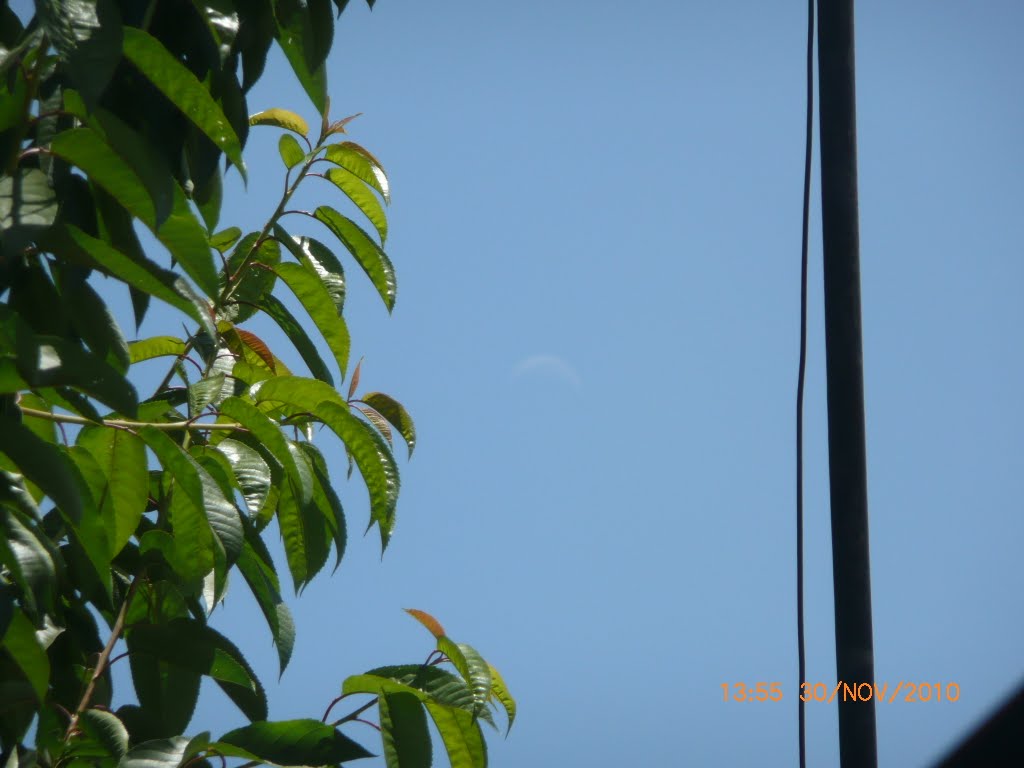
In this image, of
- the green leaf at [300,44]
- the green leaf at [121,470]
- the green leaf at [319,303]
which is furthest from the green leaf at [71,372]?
the green leaf at [319,303]

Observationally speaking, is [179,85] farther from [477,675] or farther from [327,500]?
[477,675]

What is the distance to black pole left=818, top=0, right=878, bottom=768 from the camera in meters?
1.29

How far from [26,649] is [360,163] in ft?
2.93

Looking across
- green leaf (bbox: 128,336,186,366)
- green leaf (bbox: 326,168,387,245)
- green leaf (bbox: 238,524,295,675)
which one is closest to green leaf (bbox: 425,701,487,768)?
green leaf (bbox: 238,524,295,675)

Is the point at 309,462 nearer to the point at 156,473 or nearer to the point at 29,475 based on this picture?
the point at 156,473

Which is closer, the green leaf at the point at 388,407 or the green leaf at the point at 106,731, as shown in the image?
the green leaf at the point at 106,731

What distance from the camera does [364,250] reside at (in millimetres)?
1552

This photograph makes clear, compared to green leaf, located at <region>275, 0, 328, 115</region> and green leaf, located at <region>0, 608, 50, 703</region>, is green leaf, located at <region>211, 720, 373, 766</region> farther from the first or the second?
green leaf, located at <region>275, 0, 328, 115</region>

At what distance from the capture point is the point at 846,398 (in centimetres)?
134

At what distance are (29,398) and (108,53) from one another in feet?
1.37

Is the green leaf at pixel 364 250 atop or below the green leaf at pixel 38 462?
atop

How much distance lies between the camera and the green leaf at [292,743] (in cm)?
100

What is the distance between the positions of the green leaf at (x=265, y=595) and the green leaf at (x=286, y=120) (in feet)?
2.04

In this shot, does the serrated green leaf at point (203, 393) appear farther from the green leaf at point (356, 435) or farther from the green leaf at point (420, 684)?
the green leaf at point (420, 684)
